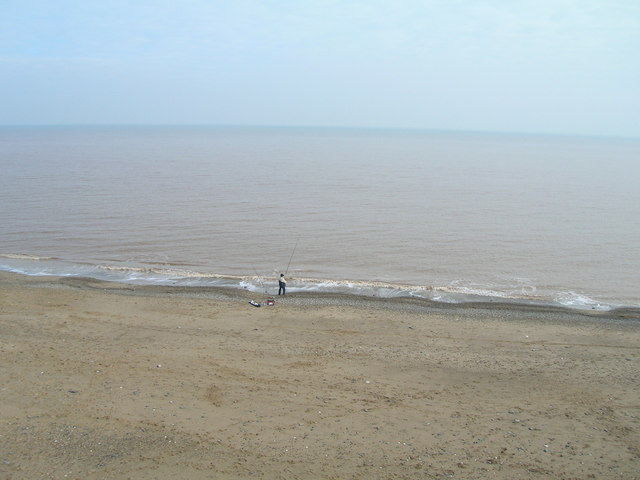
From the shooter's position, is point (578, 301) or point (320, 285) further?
point (320, 285)

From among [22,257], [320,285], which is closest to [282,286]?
[320,285]

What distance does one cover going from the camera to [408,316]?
772 inches

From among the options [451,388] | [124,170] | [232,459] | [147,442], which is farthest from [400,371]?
[124,170]

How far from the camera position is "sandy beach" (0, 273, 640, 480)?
10.5m

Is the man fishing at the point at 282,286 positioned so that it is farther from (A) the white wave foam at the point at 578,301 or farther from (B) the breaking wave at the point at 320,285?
(A) the white wave foam at the point at 578,301

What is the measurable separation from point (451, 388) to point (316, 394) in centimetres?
368

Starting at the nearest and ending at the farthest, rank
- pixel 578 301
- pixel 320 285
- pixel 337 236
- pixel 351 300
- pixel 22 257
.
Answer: pixel 351 300
pixel 578 301
pixel 320 285
pixel 22 257
pixel 337 236

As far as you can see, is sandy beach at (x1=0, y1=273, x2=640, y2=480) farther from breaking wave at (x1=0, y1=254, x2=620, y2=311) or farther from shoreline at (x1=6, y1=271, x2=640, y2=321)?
breaking wave at (x1=0, y1=254, x2=620, y2=311)

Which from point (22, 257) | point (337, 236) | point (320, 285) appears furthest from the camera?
point (337, 236)

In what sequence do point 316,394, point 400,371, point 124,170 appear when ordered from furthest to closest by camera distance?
point 124,170 < point 400,371 < point 316,394

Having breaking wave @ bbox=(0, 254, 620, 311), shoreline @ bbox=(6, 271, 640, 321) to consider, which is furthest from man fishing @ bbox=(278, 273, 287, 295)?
breaking wave @ bbox=(0, 254, 620, 311)

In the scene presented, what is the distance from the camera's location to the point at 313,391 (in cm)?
1338

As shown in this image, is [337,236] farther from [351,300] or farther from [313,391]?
[313,391]

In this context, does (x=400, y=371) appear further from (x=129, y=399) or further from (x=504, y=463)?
(x=129, y=399)
